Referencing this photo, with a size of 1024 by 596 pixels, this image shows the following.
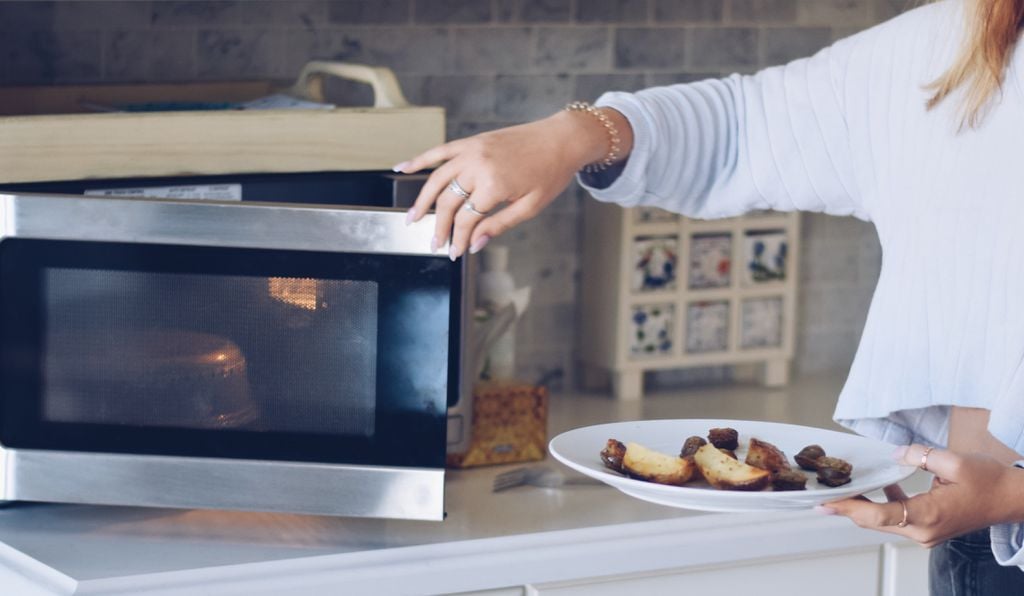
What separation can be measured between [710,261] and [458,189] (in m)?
1.00

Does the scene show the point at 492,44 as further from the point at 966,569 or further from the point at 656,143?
the point at 966,569

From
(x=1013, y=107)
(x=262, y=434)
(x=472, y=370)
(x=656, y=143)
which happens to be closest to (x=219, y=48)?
(x=472, y=370)

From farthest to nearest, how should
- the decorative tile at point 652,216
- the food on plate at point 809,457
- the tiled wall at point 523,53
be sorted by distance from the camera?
1. the decorative tile at point 652,216
2. the tiled wall at point 523,53
3. the food on plate at point 809,457

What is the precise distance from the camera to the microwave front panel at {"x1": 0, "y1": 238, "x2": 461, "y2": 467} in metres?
1.24

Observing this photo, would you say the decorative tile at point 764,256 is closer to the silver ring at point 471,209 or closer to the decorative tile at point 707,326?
the decorative tile at point 707,326

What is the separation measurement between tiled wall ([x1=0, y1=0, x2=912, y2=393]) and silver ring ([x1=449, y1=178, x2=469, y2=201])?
0.83m

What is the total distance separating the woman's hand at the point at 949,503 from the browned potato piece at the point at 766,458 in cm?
7

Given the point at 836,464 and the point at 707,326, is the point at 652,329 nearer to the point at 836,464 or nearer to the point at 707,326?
the point at 707,326

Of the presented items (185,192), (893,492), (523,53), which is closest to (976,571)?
(893,492)

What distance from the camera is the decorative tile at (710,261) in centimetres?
197

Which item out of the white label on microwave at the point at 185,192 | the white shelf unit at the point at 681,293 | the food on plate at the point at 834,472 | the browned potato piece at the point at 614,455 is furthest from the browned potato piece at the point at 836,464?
the white shelf unit at the point at 681,293

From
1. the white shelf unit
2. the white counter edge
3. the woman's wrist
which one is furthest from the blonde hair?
the white shelf unit

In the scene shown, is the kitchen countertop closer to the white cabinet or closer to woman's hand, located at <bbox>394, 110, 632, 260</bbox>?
the white cabinet

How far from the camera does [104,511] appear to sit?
1378 mm
